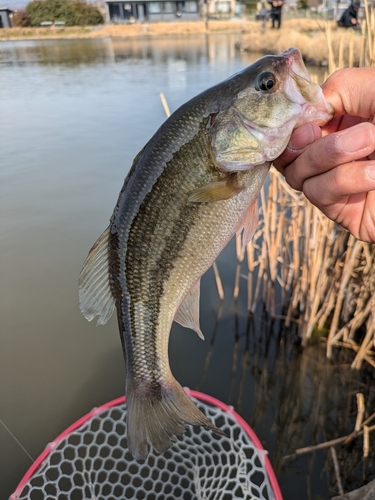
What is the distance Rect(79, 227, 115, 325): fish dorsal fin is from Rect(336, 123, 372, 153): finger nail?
92 centimetres

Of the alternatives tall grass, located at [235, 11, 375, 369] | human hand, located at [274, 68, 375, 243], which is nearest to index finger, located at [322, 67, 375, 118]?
human hand, located at [274, 68, 375, 243]

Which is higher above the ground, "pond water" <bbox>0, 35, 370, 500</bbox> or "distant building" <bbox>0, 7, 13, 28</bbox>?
"distant building" <bbox>0, 7, 13, 28</bbox>

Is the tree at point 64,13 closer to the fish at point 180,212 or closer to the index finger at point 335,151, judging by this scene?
the fish at point 180,212

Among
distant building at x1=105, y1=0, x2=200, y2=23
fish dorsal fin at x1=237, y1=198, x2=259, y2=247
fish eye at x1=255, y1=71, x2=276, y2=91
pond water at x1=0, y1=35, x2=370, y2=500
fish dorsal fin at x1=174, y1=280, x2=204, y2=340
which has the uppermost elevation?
distant building at x1=105, y1=0, x2=200, y2=23

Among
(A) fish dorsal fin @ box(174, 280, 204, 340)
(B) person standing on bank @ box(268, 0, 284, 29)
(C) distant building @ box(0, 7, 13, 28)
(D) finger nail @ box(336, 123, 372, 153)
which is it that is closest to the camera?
(D) finger nail @ box(336, 123, 372, 153)

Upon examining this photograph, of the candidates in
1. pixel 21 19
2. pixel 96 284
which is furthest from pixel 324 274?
pixel 21 19

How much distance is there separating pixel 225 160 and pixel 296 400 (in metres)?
2.70

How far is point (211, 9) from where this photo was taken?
54094 mm

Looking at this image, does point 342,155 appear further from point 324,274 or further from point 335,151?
point 324,274

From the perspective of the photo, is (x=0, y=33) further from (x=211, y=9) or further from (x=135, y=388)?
(x=135, y=388)

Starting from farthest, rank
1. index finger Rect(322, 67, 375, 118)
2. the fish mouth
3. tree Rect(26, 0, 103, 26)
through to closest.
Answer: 1. tree Rect(26, 0, 103, 26)
2. index finger Rect(322, 67, 375, 118)
3. the fish mouth

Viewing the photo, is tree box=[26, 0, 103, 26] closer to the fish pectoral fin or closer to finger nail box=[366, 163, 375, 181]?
the fish pectoral fin

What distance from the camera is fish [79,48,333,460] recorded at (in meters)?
1.41

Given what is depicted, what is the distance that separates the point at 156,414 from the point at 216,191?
91cm
